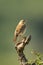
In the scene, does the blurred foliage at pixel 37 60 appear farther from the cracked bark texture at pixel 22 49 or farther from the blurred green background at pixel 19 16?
the blurred green background at pixel 19 16

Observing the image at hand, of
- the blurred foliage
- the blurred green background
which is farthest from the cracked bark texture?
the blurred green background

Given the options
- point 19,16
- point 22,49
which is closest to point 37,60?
point 22,49

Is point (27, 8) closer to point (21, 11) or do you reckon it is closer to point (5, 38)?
point (21, 11)

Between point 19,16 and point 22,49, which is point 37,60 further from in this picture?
point 19,16

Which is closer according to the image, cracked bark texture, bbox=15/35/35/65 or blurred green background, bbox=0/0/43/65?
cracked bark texture, bbox=15/35/35/65

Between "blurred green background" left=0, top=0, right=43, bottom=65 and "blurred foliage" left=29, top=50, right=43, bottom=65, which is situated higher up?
"blurred green background" left=0, top=0, right=43, bottom=65

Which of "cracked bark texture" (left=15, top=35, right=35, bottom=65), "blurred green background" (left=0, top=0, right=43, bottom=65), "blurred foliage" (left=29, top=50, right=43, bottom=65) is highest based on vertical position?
"blurred green background" (left=0, top=0, right=43, bottom=65)

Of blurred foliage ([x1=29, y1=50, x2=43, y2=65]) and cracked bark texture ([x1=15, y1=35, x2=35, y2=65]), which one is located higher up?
cracked bark texture ([x1=15, y1=35, x2=35, y2=65])

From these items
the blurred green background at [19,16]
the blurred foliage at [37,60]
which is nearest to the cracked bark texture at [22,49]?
the blurred foliage at [37,60]

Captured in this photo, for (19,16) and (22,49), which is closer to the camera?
(22,49)

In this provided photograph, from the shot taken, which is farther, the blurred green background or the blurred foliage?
the blurred green background

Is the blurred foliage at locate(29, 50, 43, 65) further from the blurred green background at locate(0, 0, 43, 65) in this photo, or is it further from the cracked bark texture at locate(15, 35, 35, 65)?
the blurred green background at locate(0, 0, 43, 65)

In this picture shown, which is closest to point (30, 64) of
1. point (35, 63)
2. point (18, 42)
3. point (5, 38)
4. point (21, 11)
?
point (35, 63)
